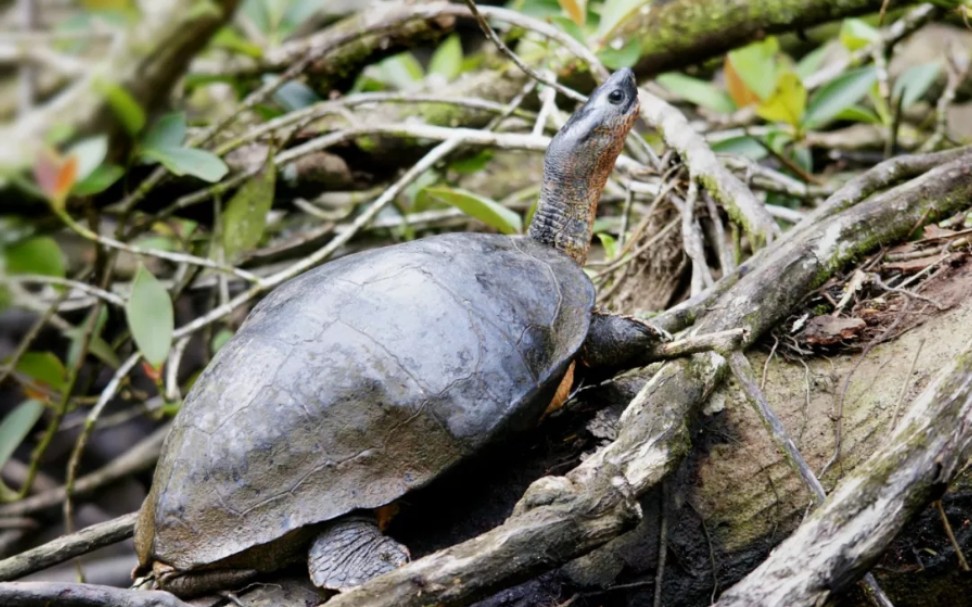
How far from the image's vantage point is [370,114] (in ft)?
14.5

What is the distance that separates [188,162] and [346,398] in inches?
61.7

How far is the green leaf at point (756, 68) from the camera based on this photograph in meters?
4.29

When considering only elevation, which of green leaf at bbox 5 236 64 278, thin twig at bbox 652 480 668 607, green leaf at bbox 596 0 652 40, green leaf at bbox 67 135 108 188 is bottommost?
thin twig at bbox 652 480 668 607

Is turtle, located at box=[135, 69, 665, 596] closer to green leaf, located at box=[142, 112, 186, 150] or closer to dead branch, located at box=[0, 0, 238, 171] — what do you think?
green leaf, located at box=[142, 112, 186, 150]

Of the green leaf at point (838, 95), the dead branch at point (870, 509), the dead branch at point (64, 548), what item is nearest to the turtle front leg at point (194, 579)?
the dead branch at point (64, 548)

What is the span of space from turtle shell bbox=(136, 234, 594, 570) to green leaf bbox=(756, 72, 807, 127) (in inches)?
85.1

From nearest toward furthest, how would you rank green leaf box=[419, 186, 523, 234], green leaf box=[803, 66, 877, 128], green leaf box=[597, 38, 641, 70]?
green leaf box=[419, 186, 523, 234]
green leaf box=[597, 38, 641, 70]
green leaf box=[803, 66, 877, 128]

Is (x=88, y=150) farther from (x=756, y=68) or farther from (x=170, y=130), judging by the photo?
(x=756, y=68)

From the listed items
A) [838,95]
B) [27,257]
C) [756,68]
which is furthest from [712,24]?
[27,257]

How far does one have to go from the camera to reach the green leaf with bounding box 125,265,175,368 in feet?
10.7

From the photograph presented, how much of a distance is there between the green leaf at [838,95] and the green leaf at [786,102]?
2.1 inches

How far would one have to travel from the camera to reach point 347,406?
81.4 inches

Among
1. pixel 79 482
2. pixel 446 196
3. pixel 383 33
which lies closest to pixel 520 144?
pixel 446 196

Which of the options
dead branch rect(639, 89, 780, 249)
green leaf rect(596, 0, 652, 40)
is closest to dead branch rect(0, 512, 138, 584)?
dead branch rect(639, 89, 780, 249)
